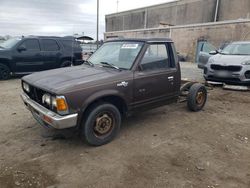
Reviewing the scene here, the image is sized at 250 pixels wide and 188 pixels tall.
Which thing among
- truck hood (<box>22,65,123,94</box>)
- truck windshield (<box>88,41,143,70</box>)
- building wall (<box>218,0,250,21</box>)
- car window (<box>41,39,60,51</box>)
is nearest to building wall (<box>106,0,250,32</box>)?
building wall (<box>218,0,250,21</box>)

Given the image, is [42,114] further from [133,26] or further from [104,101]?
[133,26]

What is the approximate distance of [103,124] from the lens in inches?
147

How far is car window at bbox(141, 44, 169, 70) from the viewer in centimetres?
418

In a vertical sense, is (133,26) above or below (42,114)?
above

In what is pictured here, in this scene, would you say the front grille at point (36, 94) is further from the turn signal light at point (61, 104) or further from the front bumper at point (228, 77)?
the front bumper at point (228, 77)

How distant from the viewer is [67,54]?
34.0 ft

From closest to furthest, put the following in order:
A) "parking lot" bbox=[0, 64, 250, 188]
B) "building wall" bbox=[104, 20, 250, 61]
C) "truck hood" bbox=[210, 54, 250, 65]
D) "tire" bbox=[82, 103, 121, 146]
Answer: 1. "parking lot" bbox=[0, 64, 250, 188]
2. "tire" bbox=[82, 103, 121, 146]
3. "truck hood" bbox=[210, 54, 250, 65]
4. "building wall" bbox=[104, 20, 250, 61]

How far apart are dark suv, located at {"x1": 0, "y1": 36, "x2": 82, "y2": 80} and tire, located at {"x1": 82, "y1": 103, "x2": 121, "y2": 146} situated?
7059 millimetres

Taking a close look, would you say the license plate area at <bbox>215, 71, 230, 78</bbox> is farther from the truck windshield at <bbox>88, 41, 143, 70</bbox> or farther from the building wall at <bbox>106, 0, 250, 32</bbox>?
the building wall at <bbox>106, 0, 250, 32</bbox>

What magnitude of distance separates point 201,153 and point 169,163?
2.14 ft

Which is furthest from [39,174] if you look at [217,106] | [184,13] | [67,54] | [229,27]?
[184,13]

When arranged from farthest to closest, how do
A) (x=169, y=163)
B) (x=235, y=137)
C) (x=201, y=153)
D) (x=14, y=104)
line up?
(x=14, y=104)
(x=235, y=137)
(x=201, y=153)
(x=169, y=163)

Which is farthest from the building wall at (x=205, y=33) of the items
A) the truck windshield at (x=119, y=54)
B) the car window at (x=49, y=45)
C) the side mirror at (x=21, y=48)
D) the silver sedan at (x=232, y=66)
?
the truck windshield at (x=119, y=54)

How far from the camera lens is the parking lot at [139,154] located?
2.89 meters
